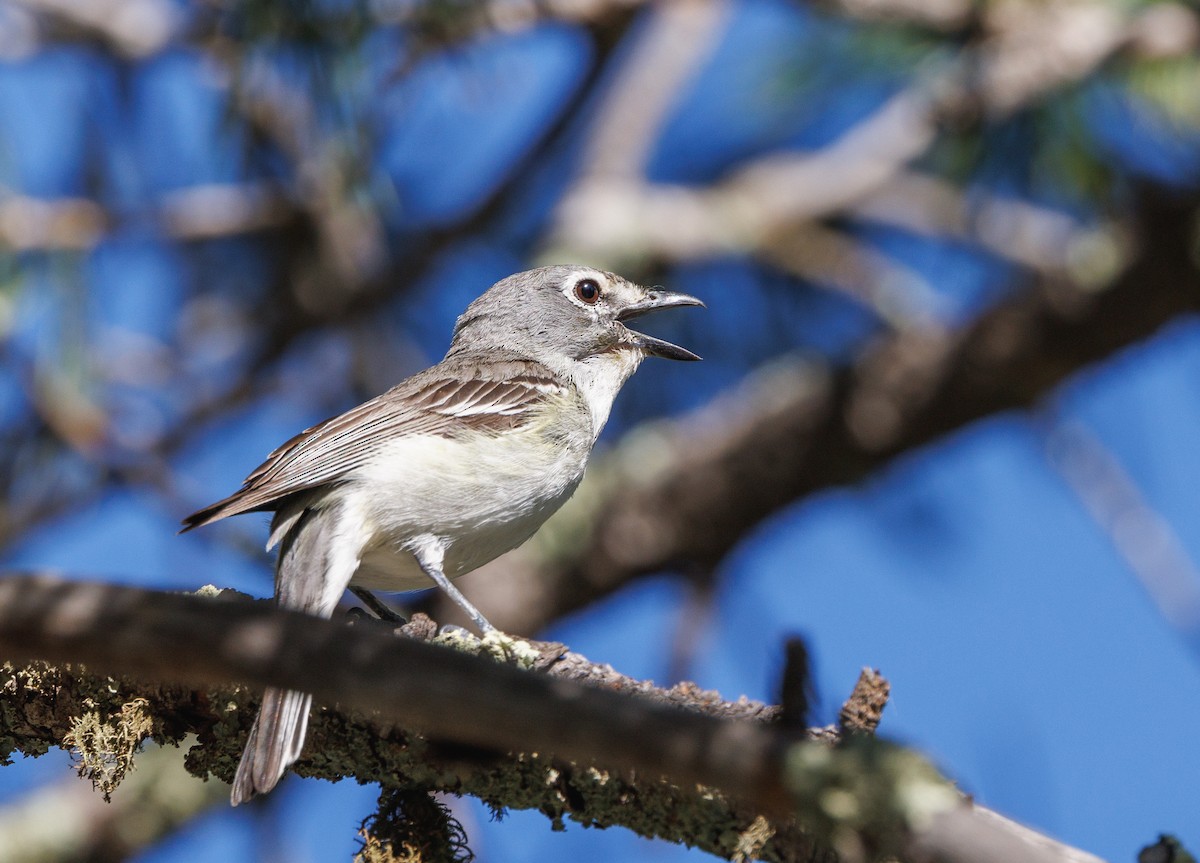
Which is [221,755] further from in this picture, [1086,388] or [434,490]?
[1086,388]

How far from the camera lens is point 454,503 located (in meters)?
4.19

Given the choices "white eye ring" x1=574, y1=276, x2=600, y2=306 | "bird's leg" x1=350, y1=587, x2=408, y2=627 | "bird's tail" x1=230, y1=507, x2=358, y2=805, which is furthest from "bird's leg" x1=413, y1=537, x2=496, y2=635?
"white eye ring" x1=574, y1=276, x2=600, y2=306

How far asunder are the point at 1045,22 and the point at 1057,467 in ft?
7.60

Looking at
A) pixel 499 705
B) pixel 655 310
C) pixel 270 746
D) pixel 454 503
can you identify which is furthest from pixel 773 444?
pixel 499 705

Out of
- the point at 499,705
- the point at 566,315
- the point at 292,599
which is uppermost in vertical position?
the point at 566,315

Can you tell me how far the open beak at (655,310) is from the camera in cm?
523

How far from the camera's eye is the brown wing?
159 inches

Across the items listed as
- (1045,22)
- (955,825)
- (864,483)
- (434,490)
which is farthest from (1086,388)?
(955,825)

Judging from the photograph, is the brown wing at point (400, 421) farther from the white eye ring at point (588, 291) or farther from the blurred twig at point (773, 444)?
the blurred twig at point (773, 444)

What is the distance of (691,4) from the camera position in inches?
297

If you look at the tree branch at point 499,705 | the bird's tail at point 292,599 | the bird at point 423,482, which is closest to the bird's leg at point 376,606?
the bird at point 423,482

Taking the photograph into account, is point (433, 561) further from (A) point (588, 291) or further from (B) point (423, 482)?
(A) point (588, 291)

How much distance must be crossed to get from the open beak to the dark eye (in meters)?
0.14

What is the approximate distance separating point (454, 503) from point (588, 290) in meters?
1.69
